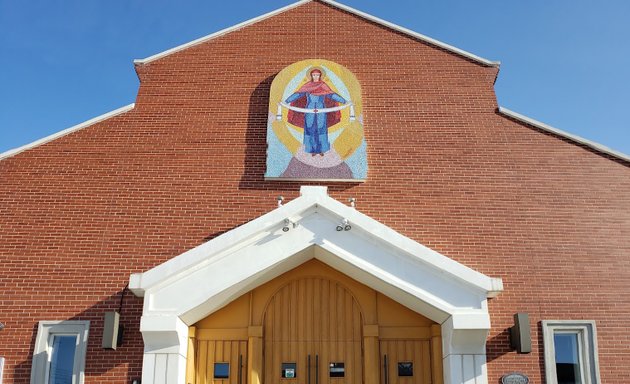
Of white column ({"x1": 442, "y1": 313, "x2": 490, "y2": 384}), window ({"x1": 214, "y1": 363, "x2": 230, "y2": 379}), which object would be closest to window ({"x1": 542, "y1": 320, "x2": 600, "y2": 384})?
white column ({"x1": 442, "y1": 313, "x2": 490, "y2": 384})

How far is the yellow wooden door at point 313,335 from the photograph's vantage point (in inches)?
450

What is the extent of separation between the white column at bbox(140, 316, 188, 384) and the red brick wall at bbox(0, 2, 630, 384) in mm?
350

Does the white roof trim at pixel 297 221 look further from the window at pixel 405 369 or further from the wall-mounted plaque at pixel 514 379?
the window at pixel 405 369

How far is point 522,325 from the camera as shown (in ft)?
35.3

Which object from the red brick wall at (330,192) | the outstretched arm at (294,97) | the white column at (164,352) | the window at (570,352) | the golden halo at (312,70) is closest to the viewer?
the white column at (164,352)

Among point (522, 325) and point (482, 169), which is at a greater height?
point (482, 169)

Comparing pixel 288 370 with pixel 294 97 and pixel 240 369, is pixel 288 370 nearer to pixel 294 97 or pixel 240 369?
pixel 240 369

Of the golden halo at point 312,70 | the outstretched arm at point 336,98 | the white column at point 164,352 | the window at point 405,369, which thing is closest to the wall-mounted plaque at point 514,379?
the window at point 405,369

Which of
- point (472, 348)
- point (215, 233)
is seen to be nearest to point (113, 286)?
point (215, 233)

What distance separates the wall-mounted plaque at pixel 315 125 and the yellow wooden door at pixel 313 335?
1.99m

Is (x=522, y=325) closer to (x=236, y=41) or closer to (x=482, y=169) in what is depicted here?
(x=482, y=169)

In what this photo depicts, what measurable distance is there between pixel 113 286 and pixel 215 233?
1882mm

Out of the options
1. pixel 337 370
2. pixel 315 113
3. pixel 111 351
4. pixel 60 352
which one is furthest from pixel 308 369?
pixel 315 113

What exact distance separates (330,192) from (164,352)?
384 cm
